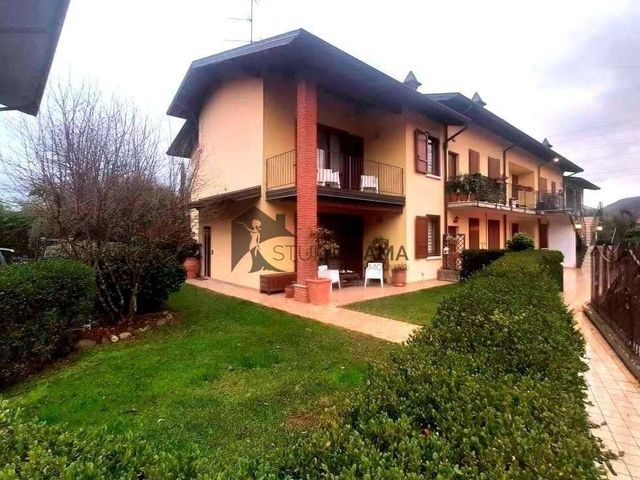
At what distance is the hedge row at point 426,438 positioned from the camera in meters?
1.21

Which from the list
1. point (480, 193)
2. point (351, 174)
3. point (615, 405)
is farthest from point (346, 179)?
point (615, 405)

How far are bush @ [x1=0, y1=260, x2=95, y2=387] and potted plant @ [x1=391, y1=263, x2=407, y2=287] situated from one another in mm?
9319

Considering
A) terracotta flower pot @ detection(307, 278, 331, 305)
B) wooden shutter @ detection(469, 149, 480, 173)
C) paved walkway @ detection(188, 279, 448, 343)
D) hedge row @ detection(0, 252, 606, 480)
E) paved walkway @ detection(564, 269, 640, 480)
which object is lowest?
paved walkway @ detection(564, 269, 640, 480)

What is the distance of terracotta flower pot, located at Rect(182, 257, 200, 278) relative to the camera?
15070 millimetres

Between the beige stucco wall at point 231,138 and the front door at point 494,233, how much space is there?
12.8m

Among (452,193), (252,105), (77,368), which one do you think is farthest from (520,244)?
(77,368)

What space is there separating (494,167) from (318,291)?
14019mm

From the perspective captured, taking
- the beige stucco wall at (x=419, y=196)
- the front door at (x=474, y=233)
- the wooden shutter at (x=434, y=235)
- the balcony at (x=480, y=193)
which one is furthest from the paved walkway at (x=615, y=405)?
the front door at (x=474, y=233)

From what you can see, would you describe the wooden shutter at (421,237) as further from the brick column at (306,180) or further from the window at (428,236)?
the brick column at (306,180)

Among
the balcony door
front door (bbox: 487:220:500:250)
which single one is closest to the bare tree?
the balcony door

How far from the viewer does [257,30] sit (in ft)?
40.1

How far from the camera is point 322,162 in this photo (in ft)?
40.1

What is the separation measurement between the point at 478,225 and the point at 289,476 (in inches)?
705

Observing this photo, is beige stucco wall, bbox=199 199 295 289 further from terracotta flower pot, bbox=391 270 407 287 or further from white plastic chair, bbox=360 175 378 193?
terracotta flower pot, bbox=391 270 407 287
